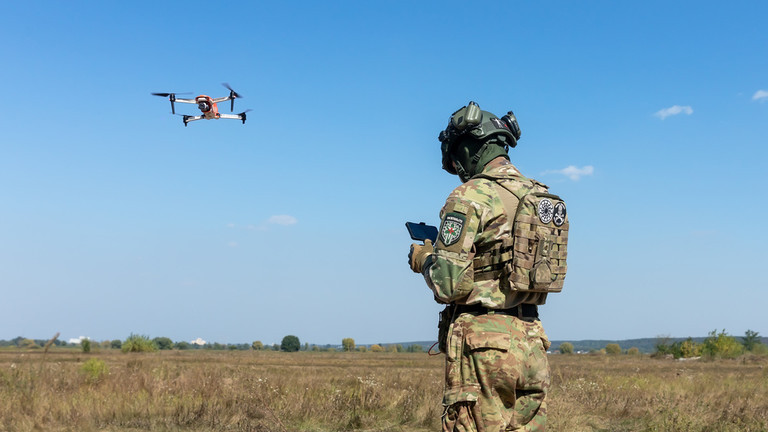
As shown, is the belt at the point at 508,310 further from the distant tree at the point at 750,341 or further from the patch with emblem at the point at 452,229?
the distant tree at the point at 750,341

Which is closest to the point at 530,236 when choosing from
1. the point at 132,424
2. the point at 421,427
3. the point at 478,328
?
the point at 478,328

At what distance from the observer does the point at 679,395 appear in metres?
12.1

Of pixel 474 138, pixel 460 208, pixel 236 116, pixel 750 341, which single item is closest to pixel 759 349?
pixel 750 341

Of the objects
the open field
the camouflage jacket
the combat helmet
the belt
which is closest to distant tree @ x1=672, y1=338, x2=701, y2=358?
the open field

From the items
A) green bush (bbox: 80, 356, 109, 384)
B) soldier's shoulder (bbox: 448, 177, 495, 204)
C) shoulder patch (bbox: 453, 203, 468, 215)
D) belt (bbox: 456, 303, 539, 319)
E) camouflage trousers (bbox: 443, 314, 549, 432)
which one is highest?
soldier's shoulder (bbox: 448, 177, 495, 204)

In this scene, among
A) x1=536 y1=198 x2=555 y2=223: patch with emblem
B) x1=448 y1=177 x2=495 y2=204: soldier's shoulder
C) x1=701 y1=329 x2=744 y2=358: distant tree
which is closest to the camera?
x1=448 y1=177 x2=495 y2=204: soldier's shoulder

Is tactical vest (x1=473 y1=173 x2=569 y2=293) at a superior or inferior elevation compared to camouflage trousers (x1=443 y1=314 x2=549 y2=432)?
superior

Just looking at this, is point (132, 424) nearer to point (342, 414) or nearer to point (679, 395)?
point (342, 414)

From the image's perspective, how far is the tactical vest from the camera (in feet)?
14.0

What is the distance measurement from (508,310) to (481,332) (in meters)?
0.35

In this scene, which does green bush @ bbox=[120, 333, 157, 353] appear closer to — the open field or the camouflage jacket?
the open field

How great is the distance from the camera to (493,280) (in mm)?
4320

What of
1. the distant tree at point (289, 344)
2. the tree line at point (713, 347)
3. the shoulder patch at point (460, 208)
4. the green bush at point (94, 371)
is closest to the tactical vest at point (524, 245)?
the shoulder patch at point (460, 208)

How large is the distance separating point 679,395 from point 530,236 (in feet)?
31.5
